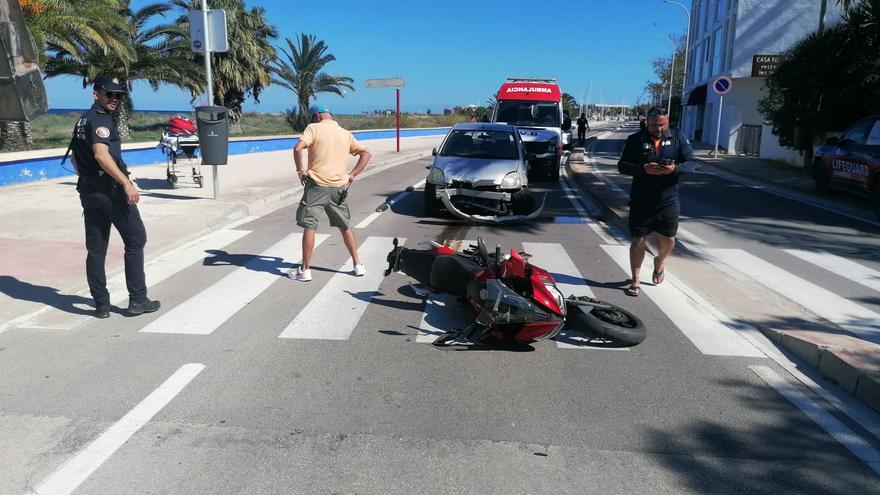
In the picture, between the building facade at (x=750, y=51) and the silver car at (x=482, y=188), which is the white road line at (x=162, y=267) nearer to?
the silver car at (x=482, y=188)

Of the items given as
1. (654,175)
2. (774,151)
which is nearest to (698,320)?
(654,175)

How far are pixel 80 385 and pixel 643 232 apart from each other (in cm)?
509

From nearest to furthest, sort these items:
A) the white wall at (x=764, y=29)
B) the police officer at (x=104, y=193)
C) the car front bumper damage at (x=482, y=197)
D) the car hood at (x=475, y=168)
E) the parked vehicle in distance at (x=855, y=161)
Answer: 1. the police officer at (x=104, y=193)
2. the car front bumper damage at (x=482, y=197)
3. the car hood at (x=475, y=168)
4. the parked vehicle in distance at (x=855, y=161)
5. the white wall at (x=764, y=29)

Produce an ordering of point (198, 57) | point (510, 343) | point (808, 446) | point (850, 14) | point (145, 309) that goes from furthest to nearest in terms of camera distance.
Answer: point (198, 57), point (850, 14), point (145, 309), point (510, 343), point (808, 446)

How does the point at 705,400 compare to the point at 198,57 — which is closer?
the point at 705,400

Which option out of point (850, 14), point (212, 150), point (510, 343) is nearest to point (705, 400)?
point (510, 343)

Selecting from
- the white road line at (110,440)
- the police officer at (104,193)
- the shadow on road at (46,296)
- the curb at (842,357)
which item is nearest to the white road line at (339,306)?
the white road line at (110,440)

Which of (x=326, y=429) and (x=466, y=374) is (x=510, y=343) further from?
(x=326, y=429)

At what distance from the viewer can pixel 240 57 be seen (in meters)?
31.2

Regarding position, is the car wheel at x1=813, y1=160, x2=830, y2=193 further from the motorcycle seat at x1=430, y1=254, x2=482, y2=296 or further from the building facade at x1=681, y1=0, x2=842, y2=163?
the building facade at x1=681, y1=0, x2=842, y2=163

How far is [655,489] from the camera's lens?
10.3 feet

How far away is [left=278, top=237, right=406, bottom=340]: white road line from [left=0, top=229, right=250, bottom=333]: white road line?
73.2 inches

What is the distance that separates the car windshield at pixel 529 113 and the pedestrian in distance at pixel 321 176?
40.7 ft

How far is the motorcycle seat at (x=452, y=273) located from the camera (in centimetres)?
535
